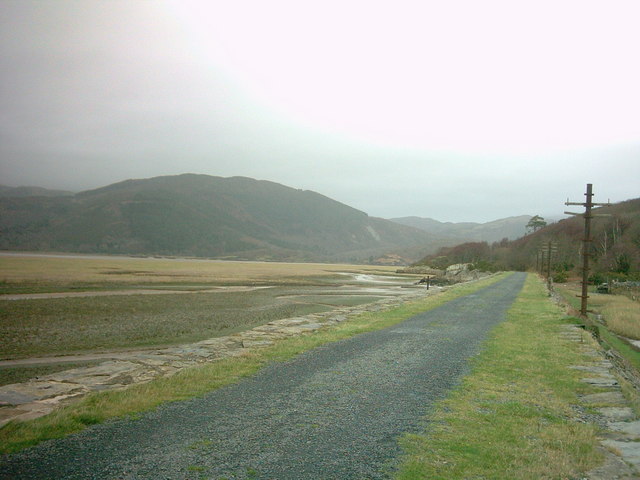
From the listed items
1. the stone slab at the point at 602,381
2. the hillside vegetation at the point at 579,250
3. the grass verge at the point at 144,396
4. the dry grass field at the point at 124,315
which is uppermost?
the hillside vegetation at the point at 579,250

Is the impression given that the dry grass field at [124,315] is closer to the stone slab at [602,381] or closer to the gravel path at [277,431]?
the gravel path at [277,431]

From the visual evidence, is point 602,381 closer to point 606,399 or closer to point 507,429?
point 606,399

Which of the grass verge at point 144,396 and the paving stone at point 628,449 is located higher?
the paving stone at point 628,449

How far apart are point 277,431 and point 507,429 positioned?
2970mm

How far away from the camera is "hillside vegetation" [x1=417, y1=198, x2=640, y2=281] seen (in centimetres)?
6059

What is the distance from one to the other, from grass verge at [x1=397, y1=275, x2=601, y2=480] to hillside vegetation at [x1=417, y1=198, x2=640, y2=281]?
1578 inches

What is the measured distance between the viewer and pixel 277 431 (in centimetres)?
541

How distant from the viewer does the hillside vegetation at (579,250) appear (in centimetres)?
6059

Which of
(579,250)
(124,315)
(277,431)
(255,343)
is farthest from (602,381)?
(579,250)

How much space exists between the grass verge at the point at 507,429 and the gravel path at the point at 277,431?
306 millimetres

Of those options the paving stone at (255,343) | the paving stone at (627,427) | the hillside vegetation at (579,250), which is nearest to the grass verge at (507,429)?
the paving stone at (627,427)

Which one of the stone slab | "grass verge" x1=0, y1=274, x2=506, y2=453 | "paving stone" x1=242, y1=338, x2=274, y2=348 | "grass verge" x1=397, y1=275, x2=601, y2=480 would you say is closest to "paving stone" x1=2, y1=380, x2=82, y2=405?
"grass verge" x1=0, y1=274, x2=506, y2=453

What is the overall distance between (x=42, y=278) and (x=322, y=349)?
3794 centimetres

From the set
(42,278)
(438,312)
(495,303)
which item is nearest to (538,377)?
(438,312)
